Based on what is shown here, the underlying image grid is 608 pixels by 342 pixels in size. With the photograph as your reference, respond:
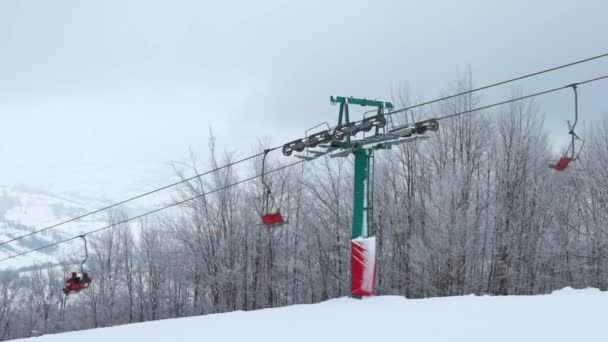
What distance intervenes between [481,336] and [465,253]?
2300 centimetres

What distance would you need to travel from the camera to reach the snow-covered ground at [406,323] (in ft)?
21.3

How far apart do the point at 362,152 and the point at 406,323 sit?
5718 mm

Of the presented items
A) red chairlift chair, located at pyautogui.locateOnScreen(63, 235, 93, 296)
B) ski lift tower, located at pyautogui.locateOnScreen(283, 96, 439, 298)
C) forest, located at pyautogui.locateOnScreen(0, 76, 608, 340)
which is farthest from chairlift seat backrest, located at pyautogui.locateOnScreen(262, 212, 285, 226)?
forest, located at pyautogui.locateOnScreen(0, 76, 608, 340)

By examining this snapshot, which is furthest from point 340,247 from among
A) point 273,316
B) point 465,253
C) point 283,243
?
point 273,316

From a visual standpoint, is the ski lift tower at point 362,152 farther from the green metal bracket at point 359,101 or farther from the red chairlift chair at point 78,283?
the red chairlift chair at point 78,283

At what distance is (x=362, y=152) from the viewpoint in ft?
42.0

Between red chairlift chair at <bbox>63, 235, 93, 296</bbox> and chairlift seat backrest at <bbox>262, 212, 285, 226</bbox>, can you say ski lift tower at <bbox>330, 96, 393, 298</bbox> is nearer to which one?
chairlift seat backrest at <bbox>262, 212, 285, 226</bbox>

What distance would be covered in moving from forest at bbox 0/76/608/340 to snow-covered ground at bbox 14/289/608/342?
19364mm

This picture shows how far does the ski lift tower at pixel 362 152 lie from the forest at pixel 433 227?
54.4 ft

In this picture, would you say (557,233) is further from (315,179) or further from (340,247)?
(315,179)

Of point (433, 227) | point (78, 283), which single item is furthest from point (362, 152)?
point (433, 227)

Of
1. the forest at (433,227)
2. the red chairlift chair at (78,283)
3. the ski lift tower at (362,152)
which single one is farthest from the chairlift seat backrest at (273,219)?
the forest at (433,227)

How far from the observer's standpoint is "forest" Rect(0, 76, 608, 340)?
29.2 metres

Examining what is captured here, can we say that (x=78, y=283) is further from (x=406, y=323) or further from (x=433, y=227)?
(x=433, y=227)
